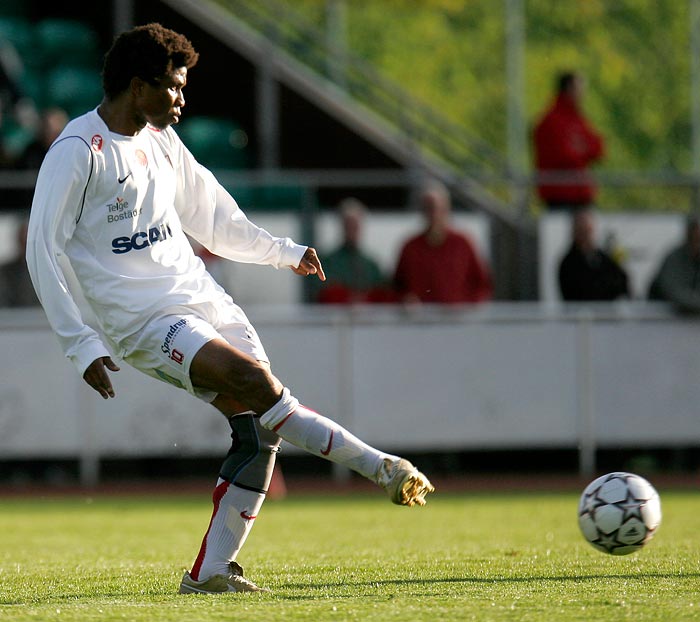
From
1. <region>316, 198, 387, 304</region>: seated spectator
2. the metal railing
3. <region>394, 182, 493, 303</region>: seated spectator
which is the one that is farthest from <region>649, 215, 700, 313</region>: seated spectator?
the metal railing

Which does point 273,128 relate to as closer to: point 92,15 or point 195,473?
point 92,15

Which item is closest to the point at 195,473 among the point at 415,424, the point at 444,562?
the point at 415,424

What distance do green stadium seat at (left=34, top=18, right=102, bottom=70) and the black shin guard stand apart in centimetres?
1365

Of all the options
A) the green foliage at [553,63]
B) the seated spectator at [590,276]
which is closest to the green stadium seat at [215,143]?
the seated spectator at [590,276]

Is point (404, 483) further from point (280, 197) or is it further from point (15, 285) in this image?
point (280, 197)

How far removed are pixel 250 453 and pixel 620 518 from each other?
1.85 meters

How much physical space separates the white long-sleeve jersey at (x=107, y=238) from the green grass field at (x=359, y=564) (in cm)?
117

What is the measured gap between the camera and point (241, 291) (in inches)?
543

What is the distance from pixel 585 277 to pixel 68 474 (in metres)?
5.22

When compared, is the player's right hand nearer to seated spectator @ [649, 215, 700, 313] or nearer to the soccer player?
the soccer player

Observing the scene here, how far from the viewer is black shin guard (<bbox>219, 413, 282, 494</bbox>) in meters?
6.09

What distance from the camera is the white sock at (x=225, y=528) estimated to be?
19.9 feet

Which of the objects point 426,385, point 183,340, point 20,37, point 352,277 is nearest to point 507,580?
point 183,340

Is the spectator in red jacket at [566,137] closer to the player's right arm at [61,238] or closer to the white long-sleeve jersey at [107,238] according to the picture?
the white long-sleeve jersey at [107,238]
